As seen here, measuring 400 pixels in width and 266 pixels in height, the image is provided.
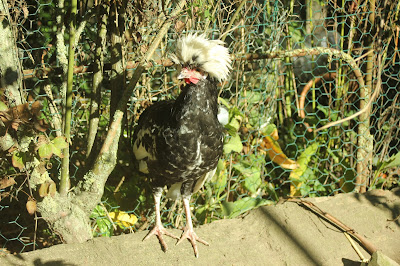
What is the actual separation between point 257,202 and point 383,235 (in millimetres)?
971

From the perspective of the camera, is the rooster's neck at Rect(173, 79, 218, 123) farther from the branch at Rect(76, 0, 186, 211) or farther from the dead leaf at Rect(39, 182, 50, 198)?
the dead leaf at Rect(39, 182, 50, 198)

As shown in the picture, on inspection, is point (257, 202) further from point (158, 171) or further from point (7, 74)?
point (7, 74)

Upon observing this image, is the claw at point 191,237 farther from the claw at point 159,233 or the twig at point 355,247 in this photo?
the twig at point 355,247

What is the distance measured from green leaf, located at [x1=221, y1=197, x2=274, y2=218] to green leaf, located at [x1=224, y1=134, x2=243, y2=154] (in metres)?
0.42

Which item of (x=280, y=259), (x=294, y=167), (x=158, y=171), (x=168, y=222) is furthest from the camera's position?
(x=294, y=167)

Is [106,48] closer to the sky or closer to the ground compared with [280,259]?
closer to the sky

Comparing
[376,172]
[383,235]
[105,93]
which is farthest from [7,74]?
[376,172]

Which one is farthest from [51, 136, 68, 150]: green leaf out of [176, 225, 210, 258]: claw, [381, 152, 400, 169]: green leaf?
[381, 152, 400, 169]: green leaf

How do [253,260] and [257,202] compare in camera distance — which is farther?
[257,202]

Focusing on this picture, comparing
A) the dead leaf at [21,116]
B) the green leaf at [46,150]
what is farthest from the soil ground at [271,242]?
the dead leaf at [21,116]

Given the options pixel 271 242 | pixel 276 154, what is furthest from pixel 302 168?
pixel 271 242

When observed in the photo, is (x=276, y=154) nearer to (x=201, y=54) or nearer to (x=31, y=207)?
(x=201, y=54)

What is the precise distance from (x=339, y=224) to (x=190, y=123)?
1.50 metres

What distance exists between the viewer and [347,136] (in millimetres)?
4164
